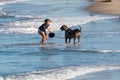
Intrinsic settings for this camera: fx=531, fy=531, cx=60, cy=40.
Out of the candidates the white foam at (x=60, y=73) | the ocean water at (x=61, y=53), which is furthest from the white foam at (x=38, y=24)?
the white foam at (x=60, y=73)

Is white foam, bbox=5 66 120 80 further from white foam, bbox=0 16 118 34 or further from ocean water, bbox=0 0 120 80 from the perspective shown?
white foam, bbox=0 16 118 34

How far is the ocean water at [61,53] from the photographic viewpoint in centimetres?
1459

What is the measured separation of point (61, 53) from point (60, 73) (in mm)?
4428

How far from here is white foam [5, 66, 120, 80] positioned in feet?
46.1

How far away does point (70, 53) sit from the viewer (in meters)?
19.0

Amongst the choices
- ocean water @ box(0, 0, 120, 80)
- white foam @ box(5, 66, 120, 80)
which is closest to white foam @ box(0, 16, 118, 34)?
ocean water @ box(0, 0, 120, 80)

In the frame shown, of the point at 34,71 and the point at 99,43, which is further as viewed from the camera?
the point at 99,43

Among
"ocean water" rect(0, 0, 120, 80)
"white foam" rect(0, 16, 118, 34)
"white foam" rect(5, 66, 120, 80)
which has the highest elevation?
"white foam" rect(5, 66, 120, 80)

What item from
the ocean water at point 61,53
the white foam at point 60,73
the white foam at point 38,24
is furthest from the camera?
the white foam at point 38,24

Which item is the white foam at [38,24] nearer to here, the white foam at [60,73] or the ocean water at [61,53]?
the ocean water at [61,53]

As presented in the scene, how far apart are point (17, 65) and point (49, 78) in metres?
2.50

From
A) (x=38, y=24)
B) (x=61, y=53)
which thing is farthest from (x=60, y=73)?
(x=38, y=24)

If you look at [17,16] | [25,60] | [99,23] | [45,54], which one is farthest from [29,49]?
[17,16]

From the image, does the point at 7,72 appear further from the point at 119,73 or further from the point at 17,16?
the point at 17,16
